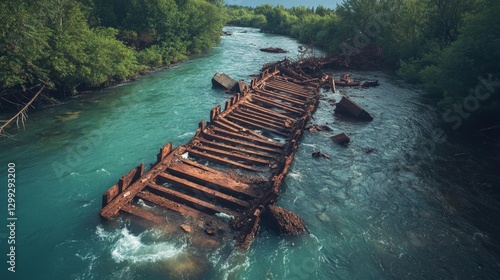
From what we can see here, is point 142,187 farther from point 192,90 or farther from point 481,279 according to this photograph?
point 192,90

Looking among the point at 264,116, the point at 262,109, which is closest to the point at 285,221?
the point at 264,116

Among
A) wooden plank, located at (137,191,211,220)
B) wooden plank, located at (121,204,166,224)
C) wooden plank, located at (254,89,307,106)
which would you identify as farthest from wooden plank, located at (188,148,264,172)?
wooden plank, located at (254,89,307,106)

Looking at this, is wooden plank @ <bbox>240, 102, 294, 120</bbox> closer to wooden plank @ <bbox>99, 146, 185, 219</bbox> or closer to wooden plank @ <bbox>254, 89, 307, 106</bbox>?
wooden plank @ <bbox>254, 89, 307, 106</bbox>

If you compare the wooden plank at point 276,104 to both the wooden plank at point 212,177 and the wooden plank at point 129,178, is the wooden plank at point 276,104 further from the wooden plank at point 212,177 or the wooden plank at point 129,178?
the wooden plank at point 129,178

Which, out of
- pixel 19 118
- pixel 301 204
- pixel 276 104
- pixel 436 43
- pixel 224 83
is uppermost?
pixel 436 43

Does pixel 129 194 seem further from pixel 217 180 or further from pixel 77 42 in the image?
pixel 77 42

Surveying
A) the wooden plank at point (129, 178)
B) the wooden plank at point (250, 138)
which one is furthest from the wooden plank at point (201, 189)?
the wooden plank at point (250, 138)
